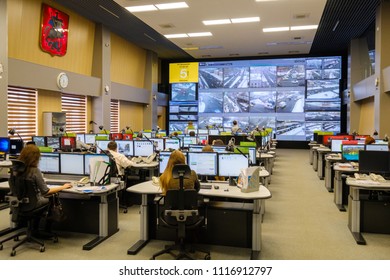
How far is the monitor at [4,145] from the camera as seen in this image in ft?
22.3

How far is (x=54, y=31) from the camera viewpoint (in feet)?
30.8

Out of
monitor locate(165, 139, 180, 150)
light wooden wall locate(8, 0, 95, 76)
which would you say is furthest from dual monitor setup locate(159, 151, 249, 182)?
light wooden wall locate(8, 0, 95, 76)

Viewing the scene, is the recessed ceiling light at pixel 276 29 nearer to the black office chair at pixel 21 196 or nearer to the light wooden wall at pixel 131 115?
the light wooden wall at pixel 131 115

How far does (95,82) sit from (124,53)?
2895mm

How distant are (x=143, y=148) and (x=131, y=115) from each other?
7.91 metres

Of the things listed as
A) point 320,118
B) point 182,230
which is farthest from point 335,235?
point 320,118

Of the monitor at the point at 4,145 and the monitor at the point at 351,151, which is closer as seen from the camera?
the monitor at the point at 351,151

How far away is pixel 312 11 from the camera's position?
362 inches

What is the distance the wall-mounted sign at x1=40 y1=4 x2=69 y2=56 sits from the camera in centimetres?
896

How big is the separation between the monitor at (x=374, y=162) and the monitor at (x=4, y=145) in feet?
20.3

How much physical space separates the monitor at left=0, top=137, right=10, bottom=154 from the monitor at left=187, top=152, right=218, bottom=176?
4205 millimetres

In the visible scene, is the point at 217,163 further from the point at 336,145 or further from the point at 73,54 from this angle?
the point at 73,54

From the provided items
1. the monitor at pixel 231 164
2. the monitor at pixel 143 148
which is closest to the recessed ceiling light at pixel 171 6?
the monitor at pixel 143 148

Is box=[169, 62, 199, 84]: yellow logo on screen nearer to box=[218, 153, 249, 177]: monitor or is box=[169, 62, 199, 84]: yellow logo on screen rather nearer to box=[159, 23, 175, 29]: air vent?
box=[159, 23, 175, 29]: air vent
